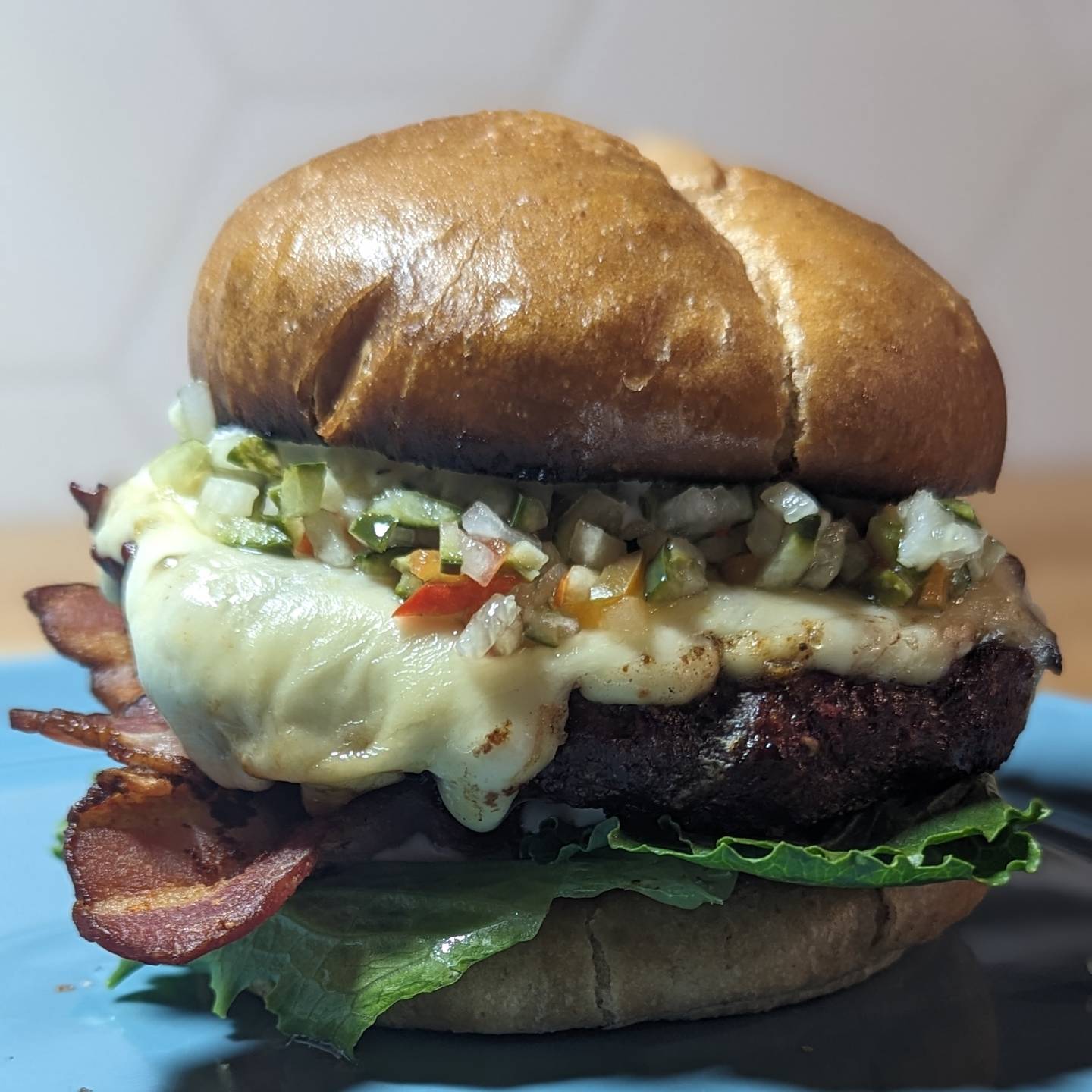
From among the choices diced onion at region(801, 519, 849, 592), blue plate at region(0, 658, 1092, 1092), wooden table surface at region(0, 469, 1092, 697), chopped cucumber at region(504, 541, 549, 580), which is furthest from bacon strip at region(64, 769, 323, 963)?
wooden table surface at region(0, 469, 1092, 697)

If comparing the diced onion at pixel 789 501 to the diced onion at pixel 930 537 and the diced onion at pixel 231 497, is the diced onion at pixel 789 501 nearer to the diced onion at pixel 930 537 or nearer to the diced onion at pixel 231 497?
the diced onion at pixel 930 537

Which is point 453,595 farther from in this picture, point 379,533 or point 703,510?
point 703,510

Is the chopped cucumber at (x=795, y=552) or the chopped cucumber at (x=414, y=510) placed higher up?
the chopped cucumber at (x=414, y=510)

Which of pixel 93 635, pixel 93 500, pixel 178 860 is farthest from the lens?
pixel 93 635

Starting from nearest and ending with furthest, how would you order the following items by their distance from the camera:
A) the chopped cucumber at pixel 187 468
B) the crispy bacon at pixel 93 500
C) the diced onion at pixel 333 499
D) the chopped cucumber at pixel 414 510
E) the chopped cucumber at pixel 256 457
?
the chopped cucumber at pixel 414 510 < the diced onion at pixel 333 499 < the chopped cucumber at pixel 256 457 < the chopped cucumber at pixel 187 468 < the crispy bacon at pixel 93 500

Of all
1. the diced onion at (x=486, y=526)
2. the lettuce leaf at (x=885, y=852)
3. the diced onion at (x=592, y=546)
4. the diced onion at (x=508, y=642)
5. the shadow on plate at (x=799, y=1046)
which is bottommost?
the shadow on plate at (x=799, y=1046)

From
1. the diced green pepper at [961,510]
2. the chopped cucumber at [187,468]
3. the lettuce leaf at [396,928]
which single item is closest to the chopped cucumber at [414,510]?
the chopped cucumber at [187,468]

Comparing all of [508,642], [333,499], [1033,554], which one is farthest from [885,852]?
[1033,554]
